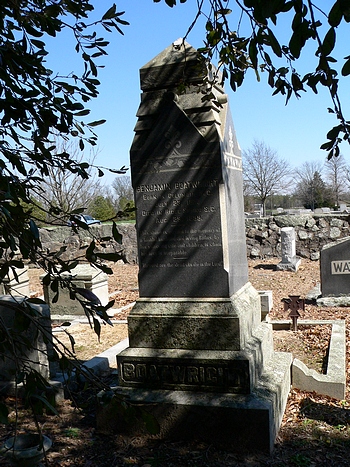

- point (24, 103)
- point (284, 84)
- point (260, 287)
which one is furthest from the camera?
point (260, 287)

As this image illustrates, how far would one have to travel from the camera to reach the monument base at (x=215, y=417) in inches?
150

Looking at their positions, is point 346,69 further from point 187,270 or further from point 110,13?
point 187,270

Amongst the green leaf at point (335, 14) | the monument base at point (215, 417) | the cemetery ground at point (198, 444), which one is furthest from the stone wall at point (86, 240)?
the green leaf at point (335, 14)

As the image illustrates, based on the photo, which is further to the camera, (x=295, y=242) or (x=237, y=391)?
(x=295, y=242)

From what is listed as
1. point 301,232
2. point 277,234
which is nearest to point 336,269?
point 301,232

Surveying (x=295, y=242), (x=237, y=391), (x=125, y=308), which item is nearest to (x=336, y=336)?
(x=237, y=391)

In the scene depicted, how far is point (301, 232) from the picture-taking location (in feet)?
52.9

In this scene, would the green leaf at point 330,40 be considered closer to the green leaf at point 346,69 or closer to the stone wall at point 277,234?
the green leaf at point 346,69

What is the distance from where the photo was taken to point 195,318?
168 inches

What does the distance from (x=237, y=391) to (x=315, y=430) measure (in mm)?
820

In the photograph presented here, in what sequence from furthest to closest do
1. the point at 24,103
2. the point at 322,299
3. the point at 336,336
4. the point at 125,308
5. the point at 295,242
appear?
1. the point at 295,242
2. the point at 125,308
3. the point at 322,299
4. the point at 336,336
5. the point at 24,103

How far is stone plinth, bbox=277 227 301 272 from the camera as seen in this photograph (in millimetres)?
14151

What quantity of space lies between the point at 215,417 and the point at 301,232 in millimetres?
12943

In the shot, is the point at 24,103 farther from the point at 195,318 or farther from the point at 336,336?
the point at 336,336
